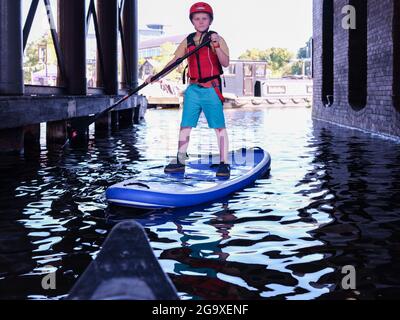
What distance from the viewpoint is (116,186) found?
200 inches

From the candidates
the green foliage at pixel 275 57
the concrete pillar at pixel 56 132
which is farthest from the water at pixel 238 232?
the green foliage at pixel 275 57

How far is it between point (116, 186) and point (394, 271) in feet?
8.09

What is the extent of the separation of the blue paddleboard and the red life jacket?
Answer: 0.91 m

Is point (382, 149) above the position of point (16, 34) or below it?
below

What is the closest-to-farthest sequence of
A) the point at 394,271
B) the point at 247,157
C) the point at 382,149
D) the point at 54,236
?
the point at 394,271
the point at 54,236
the point at 247,157
the point at 382,149

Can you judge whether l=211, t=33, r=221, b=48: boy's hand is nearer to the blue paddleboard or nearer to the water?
the blue paddleboard

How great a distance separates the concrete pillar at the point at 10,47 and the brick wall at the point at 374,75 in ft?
22.0

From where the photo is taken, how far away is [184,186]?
17.5 ft

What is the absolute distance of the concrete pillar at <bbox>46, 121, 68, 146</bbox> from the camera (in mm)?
11336

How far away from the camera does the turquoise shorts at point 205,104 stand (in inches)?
235

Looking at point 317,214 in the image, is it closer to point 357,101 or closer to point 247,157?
point 247,157

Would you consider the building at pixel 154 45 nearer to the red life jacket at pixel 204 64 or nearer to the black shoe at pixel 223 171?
the red life jacket at pixel 204 64

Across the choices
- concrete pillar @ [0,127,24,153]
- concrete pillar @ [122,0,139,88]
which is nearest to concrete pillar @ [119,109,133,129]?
concrete pillar @ [122,0,139,88]
